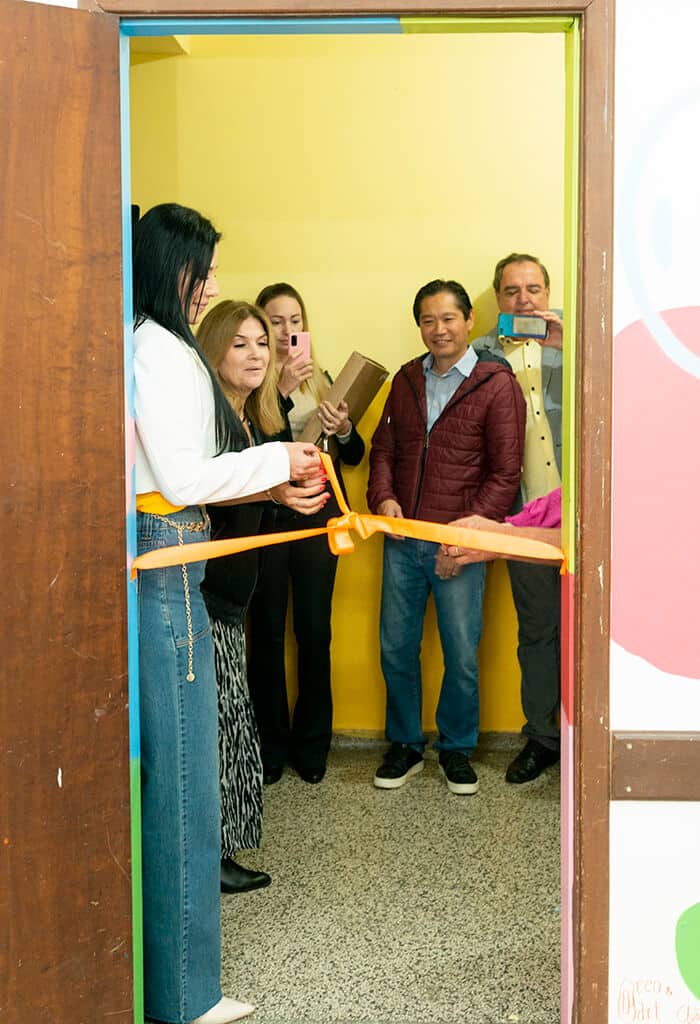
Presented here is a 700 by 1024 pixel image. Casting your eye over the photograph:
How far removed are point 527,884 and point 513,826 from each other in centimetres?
42

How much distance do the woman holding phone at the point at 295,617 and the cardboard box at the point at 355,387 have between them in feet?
0.18

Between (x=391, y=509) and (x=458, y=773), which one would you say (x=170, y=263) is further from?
(x=458, y=773)

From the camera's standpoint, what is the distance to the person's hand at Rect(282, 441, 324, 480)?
7.25 feet

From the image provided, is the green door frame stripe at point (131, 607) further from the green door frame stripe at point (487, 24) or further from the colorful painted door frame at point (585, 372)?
the green door frame stripe at point (487, 24)

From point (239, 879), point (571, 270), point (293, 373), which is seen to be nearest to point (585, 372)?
point (571, 270)

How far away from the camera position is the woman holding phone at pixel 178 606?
208 cm

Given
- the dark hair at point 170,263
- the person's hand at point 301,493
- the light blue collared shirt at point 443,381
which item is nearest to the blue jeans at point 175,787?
the person's hand at point 301,493

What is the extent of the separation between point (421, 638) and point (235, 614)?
49.1 inches

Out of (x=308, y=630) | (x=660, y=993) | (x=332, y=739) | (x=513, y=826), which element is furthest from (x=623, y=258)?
(x=332, y=739)

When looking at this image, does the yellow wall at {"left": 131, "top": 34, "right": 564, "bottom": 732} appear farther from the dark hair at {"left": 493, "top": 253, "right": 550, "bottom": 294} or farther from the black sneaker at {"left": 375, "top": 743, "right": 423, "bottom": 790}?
the black sneaker at {"left": 375, "top": 743, "right": 423, "bottom": 790}

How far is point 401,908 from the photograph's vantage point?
9.25ft

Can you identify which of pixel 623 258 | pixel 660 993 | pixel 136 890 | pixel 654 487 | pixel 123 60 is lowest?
pixel 660 993

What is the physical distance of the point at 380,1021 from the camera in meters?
2.30

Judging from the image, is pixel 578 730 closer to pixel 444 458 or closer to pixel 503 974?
pixel 503 974
